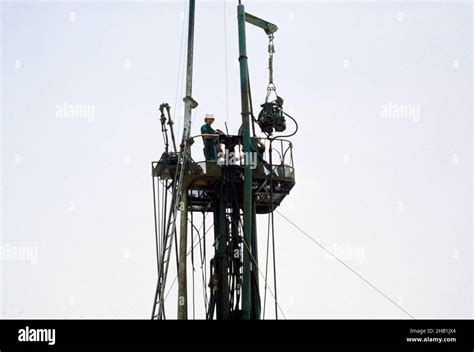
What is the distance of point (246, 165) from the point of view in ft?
52.7

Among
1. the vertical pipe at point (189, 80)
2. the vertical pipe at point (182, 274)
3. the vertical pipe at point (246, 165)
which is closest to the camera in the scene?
the vertical pipe at point (246, 165)

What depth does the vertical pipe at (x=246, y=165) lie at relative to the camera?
15.6m

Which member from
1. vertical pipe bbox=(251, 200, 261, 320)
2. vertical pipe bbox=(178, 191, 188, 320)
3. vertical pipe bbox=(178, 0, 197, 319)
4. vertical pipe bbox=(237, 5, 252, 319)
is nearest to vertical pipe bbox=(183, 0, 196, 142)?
vertical pipe bbox=(178, 0, 197, 319)

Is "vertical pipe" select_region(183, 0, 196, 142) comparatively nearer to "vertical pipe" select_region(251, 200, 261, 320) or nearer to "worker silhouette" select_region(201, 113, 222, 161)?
"worker silhouette" select_region(201, 113, 222, 161)

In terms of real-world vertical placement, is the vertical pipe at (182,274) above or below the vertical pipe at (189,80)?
below

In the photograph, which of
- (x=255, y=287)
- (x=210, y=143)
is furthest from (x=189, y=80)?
(x=255, y=287)

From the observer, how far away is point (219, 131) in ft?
59.3

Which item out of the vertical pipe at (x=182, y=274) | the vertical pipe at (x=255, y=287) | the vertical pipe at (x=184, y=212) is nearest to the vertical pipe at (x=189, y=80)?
the vertical pipe at (x=184, y=212)

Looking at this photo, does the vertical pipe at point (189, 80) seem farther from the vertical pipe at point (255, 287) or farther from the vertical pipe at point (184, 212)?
the vertical pipe at point (255, 287)

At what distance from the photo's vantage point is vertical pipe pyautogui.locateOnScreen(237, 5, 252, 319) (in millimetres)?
15602

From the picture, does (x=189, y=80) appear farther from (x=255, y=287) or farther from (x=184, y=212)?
(x=255, y=287)
